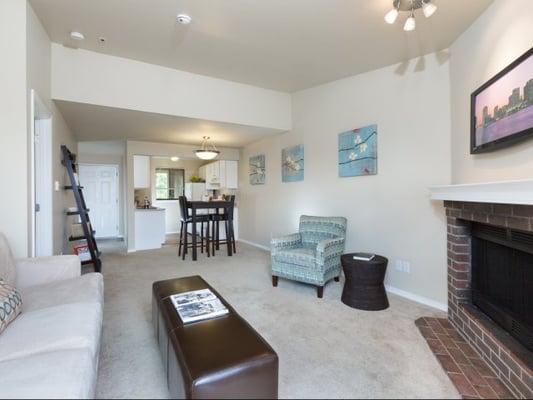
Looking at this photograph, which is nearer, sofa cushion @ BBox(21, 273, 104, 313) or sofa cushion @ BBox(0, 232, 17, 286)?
sofa cushion @ BBox(21, 273, 104, 313)

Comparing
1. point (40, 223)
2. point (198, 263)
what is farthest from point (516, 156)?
point (40, 223)

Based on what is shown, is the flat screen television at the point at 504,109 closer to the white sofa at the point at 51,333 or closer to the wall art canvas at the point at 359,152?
the wall art canvas at the point at 359,152

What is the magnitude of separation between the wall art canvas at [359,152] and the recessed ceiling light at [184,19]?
2.01 m

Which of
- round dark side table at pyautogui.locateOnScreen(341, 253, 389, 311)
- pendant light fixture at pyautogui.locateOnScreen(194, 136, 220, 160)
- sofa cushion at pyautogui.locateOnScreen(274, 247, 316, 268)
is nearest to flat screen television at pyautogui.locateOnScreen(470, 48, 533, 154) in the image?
round dark side table at pyautogui.locateOnScreen(341, 253, 389, 311)

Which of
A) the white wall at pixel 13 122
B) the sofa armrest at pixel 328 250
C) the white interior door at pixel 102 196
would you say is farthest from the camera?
the white interior door at pixel 102 196

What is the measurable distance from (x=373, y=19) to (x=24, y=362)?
9.98 feet

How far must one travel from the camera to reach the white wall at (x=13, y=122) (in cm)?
212

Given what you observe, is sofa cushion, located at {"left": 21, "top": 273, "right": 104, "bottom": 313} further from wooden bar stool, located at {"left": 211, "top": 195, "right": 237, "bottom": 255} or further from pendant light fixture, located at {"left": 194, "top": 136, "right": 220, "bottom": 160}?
pendant light fixture, located at {"left": 194, "top": 136, "right": 220, "bottom": 160}

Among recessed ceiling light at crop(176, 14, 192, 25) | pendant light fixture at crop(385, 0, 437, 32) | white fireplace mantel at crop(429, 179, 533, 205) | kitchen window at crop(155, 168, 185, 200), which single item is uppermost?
recessed ceiling light at crop(176, 14, 192, 25)

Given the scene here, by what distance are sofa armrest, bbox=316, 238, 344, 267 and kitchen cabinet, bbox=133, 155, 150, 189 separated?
3759 millimetres

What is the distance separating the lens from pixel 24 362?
3.64 ft

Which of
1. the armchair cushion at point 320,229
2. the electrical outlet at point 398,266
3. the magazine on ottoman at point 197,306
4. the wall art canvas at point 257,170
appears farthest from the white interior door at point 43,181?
the electrical outlet at point 398,266

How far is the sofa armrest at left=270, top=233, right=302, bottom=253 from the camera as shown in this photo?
3.10 metres

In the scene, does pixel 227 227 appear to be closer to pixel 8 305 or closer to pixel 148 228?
pixel 148 228
